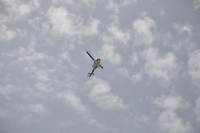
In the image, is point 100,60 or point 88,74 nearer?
point 100,60

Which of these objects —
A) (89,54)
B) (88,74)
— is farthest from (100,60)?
(88,74)

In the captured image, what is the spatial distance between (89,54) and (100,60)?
570 cm

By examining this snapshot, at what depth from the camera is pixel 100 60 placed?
70.9 meters

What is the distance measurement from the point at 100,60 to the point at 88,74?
10.6 m

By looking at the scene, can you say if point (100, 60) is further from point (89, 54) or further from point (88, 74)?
point (88, 74)

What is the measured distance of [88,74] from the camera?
7894 centimetres

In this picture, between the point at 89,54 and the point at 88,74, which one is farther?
the point at 88,74

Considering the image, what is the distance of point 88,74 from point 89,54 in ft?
45.7

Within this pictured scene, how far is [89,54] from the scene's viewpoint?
67.0 meters
